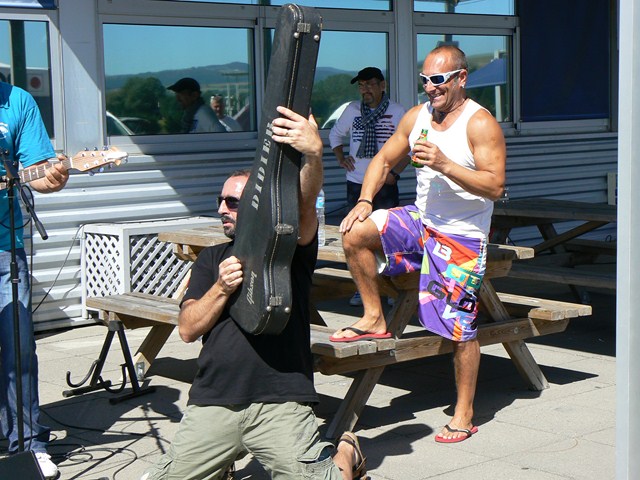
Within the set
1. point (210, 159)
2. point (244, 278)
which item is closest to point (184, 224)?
point (210, 159)

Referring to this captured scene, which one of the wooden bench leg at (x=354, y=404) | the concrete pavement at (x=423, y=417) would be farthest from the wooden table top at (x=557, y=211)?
the wooden bench leg at (x=354, y=404)

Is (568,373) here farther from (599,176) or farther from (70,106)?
(599,176)

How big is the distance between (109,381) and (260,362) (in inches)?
107

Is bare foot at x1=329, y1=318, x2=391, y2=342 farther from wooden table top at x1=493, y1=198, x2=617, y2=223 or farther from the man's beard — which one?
wooden table top at x1=493, y1=198, x2=617, y2=223

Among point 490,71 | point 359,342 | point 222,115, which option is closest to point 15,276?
point 359,342

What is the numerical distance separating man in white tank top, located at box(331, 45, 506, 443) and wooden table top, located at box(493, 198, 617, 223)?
265cm

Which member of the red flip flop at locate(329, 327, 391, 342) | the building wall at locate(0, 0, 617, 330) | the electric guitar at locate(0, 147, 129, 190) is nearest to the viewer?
the electric guitar at locate(0, 147, 129, 190)

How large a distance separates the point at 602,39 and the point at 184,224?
5.80 m

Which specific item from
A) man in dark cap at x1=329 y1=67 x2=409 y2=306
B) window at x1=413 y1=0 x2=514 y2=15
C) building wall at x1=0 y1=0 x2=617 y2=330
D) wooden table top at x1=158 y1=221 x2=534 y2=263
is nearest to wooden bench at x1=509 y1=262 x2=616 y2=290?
wooden table top at x1=158 y1=221 x2=534 y2=263

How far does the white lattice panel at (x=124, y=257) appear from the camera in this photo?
8.15m

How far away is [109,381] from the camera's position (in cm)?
636

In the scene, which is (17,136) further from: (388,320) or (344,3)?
(344,3)

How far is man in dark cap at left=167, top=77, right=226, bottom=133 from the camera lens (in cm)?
892

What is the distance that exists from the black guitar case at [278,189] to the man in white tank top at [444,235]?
1.49 meters
